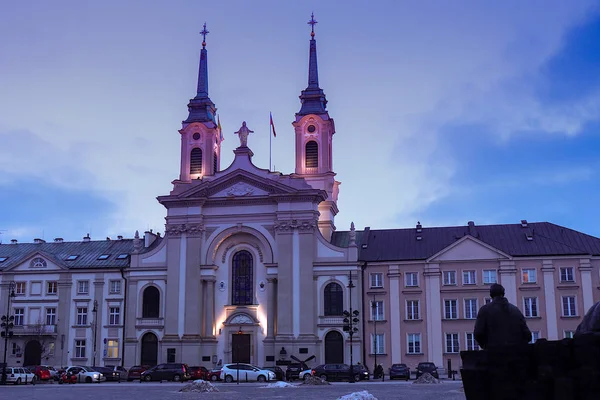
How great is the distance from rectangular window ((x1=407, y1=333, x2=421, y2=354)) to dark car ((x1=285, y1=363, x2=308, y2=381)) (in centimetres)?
981

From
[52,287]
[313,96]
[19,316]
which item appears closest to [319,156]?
[313,96]

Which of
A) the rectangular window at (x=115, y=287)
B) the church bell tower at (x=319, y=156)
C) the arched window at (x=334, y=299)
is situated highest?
Answer: the church bell tower at (x=319, y=156)

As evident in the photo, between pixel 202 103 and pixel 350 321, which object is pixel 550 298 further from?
pixel 202 103

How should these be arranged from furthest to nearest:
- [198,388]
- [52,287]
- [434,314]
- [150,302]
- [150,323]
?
[52,287], [150,302], [150,323], [434,314], [198,388]

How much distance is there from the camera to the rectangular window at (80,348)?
69.4m

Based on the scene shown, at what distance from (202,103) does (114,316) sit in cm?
2358

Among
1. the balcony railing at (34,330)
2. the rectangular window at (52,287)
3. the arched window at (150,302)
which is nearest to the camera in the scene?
the arched window at (150,302)

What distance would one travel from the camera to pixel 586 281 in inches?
2472

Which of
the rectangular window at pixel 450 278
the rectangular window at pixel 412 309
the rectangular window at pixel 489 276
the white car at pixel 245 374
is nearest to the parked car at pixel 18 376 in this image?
the white car at pixel 245 374

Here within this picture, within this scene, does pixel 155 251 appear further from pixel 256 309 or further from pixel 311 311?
pixel 311 311

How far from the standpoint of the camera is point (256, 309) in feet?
221

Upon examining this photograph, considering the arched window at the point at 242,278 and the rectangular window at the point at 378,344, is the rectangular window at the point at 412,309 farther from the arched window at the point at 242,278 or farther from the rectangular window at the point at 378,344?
the arched window at the point at 242,278

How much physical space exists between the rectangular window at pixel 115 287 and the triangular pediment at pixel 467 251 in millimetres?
29528

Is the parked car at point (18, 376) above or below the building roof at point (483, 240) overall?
below
